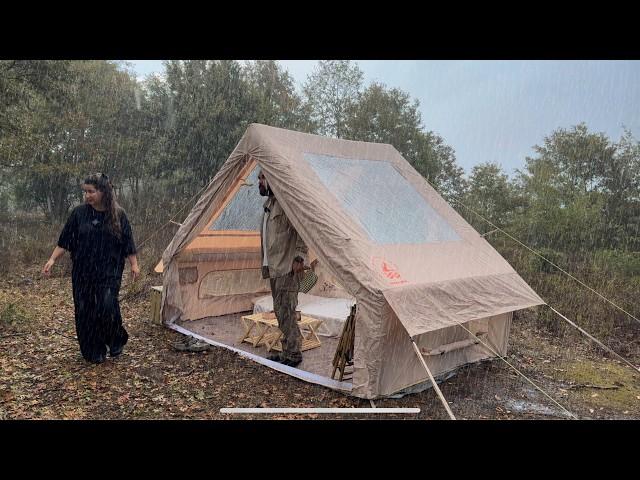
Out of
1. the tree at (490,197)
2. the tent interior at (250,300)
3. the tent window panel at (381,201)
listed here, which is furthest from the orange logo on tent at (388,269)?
the tree at (490,197)

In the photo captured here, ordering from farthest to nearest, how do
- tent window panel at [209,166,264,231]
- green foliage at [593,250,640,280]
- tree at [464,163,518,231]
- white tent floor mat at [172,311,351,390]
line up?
tree at [464,163,518,231], green foliage at [593,250,640,280], tent window panel at [209,166,264,231], white tent floor mat at [172,311,351,390]

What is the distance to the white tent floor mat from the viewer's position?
4.10m

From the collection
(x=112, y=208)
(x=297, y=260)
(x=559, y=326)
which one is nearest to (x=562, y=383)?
(x=559, y=326)

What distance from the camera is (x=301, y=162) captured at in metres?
4.45

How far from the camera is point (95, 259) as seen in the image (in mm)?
4254

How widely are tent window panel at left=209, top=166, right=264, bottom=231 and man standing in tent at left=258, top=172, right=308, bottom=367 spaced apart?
1507 mm

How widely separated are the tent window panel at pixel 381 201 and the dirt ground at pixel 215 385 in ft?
4.19

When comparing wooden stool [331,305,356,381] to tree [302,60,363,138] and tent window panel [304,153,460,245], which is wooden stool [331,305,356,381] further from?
tree [302,60,363,138]

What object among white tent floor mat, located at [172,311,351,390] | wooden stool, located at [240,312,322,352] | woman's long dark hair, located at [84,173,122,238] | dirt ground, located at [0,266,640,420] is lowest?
dirt ground, located at [0,266,640,420]

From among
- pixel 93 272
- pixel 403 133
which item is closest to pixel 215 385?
pixel 93 272

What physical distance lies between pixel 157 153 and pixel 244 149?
972 centimetres

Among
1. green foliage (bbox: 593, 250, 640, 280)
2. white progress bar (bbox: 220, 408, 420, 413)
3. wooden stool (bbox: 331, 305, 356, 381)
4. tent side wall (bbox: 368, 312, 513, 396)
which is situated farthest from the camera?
green foliage (bbox: 593, 250, 640, 280)

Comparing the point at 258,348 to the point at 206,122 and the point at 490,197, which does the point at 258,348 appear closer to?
the point at 490,197

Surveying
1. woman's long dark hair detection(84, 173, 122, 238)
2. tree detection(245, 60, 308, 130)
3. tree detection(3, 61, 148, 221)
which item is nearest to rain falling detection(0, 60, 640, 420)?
woman's long dark hair detection(84, 173, 122, 238)
